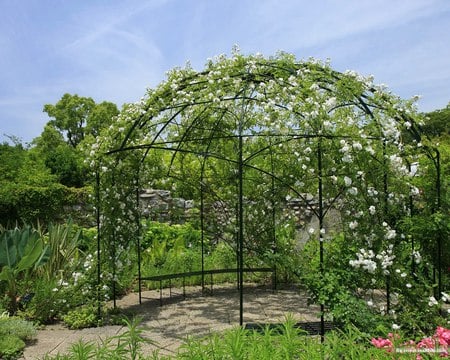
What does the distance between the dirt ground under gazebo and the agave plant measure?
0.63 m

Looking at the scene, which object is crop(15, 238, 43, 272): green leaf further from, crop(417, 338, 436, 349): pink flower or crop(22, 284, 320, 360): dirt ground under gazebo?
crop(417, 338, 436, 349): pink flower

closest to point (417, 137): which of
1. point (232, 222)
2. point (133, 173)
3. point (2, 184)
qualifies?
point (232, 222)

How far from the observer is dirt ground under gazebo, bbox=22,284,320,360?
4.96m

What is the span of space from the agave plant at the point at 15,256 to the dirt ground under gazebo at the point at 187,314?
0.63 meters

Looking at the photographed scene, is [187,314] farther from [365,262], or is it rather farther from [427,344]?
[427,344]

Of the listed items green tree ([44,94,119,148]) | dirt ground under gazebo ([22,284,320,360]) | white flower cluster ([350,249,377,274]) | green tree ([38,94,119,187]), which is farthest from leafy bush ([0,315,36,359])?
green tree ([44,94,119,148])

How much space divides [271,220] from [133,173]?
204 centimetres

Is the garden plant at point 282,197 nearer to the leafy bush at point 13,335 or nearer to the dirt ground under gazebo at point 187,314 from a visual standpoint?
the dirt ground under gazebo at point 187,314

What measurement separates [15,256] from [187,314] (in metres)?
2.08

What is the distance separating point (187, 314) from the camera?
605cm

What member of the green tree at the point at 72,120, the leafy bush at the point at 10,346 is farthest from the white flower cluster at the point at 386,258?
the green tree at the point at 72,120

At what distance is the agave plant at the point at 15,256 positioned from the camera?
5672 mm

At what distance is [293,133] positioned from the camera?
5004 mm

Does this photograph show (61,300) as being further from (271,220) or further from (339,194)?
(339,194)
